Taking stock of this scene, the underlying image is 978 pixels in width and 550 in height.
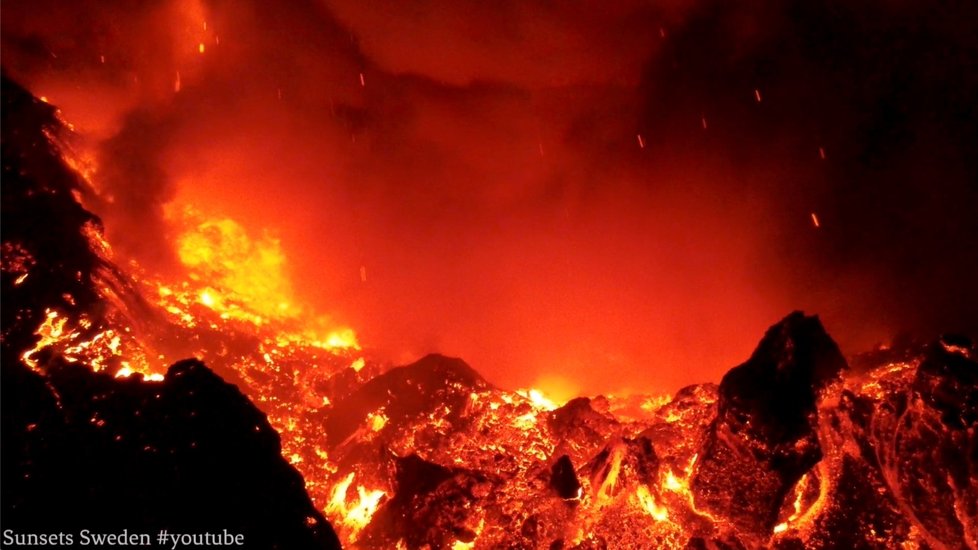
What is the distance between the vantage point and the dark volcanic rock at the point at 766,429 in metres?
12.4

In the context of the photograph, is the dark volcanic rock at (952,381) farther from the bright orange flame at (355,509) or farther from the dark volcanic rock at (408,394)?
the bright orange flame at (355,509)

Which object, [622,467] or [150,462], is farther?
[622,467]

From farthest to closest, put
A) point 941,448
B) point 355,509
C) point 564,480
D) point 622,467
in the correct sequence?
point 355,509 → point 622,467 → point 564,480 → point 941,448

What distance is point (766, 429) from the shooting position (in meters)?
12.4

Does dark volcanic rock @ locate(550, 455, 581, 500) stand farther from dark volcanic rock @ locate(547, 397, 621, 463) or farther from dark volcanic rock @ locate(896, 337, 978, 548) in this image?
dark volcanic rock @ locate(896, 337, 978, 548)

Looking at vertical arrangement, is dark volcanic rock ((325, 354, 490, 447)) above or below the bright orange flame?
above

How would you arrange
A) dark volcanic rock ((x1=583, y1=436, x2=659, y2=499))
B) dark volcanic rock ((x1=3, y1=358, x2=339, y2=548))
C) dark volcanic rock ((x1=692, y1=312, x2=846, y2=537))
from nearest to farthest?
dark volcanic rock ((x1=3, y1=358, x2=339, y2=548))
dark volcanic rock ((x1=692, y1=312, x2=846, y2=537))
dark volcanic rock ((x1=583, y1=436, x2=659, y2=499))

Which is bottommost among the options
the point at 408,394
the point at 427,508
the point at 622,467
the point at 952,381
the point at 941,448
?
the point at 941,448

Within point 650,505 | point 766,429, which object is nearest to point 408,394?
point 650,505

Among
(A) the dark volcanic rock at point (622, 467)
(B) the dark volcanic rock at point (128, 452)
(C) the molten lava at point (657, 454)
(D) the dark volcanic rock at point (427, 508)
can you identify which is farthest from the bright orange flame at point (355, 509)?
(A) the dark volcanic rock at point (622, 467)

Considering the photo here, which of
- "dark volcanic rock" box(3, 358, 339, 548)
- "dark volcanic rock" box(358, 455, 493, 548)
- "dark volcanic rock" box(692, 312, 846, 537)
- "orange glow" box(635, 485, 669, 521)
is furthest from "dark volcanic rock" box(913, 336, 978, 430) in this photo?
"dark volcanic rock" box(3, 358, 339, 548)

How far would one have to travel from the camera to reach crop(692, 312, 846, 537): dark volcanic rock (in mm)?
12352

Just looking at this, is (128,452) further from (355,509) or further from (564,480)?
Result: (564,480)

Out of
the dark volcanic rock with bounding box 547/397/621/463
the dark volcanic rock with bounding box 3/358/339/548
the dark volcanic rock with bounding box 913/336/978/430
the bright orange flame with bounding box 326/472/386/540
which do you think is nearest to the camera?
the dark volcanic rock with bounding box 3/358/339/548
